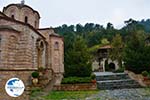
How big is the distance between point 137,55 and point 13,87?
2002 centimetres

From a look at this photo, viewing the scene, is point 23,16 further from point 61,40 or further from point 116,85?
point 116,85

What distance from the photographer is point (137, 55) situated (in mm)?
25094

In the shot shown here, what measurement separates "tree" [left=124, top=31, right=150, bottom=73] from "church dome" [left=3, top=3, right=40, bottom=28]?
16.4m

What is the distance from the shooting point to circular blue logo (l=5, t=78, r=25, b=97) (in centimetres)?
690

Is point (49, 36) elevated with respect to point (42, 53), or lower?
elevated

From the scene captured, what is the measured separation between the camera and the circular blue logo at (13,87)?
6902mm

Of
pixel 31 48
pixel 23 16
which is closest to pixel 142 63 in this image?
pixel 31 48

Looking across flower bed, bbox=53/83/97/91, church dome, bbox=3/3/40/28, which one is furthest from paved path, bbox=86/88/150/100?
church dome, bbox=3/3/40/28

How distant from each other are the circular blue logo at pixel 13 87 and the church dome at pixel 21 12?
93.3 feet

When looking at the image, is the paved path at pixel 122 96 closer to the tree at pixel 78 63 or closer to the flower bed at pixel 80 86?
the flower bed at pixel 80 86

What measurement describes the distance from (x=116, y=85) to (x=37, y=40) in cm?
1319

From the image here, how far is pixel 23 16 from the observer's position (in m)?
34.8

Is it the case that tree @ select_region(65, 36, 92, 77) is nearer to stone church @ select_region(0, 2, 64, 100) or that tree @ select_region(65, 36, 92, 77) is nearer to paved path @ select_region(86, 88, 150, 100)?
stone church @ select_region(0, 2, 64, 100)

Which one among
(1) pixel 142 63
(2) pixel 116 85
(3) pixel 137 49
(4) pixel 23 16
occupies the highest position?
(4) pixel 23 16
